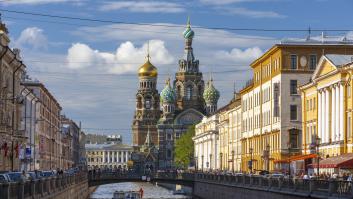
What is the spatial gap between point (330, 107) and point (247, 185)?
14.5 meters

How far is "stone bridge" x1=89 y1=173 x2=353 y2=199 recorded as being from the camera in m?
48.9

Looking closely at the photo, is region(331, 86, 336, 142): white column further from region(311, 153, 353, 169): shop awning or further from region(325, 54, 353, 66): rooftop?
region(311, 153, 353, 169): shop awning

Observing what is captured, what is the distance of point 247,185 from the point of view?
7975 centimetres

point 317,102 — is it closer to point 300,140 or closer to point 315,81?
point 315,81

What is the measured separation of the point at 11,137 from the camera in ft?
279

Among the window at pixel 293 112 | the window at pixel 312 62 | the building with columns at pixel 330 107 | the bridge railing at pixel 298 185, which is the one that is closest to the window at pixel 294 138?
the window at pixel 293 112

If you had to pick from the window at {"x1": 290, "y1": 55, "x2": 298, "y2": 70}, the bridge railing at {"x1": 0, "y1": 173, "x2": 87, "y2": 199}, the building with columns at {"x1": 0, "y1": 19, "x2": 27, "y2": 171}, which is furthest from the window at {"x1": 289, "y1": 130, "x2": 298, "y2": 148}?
the bridge railing at {"x1": 0, "y1": 173, "x2": 87, "y2": 199}

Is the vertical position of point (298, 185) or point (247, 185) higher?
Answer: point (298, 185)

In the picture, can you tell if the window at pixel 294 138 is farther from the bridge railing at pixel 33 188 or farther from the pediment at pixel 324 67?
the bridge railing at pixel 33 188

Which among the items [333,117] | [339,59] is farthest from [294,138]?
[333,117]

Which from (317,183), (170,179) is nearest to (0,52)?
(317,183)

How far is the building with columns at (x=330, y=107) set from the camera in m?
83.9

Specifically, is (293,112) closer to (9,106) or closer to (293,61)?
(293,61)

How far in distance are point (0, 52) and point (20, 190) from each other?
3710 cm
